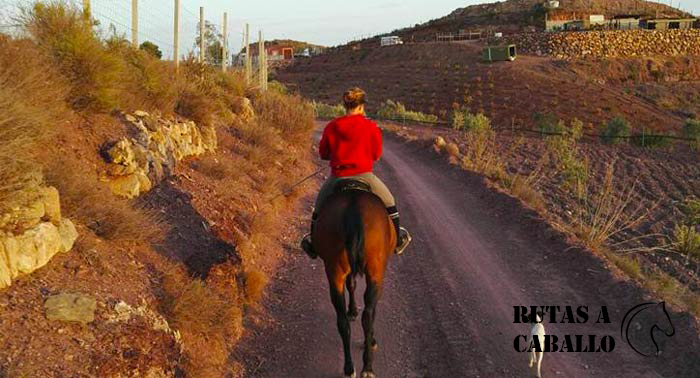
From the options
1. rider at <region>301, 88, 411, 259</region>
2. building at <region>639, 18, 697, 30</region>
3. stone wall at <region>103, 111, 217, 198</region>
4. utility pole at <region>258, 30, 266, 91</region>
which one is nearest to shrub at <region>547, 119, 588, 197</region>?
rider at <region>301, 88, 411, 259</region>

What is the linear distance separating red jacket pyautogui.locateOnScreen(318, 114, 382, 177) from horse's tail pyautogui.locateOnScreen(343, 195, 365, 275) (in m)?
0.97

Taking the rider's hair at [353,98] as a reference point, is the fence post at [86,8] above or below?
above

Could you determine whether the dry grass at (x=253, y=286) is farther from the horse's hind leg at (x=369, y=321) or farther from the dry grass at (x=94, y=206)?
the horse's hind leg at (x=369, y=321)

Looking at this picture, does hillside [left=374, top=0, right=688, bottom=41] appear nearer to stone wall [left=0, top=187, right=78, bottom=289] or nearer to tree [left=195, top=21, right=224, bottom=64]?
tree [left=195, top=21, right=224, bottom=64]

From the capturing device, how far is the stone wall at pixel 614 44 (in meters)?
76.5

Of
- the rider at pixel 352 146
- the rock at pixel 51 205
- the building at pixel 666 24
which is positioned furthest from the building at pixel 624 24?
the rock at pixel 51 205

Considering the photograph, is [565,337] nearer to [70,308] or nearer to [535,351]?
[535,351]

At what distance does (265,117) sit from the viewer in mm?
17297

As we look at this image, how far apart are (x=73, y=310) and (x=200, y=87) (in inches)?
368

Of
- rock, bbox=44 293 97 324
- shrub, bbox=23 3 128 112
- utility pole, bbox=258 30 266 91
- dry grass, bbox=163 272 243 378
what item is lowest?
dry grass, bbox=163 272 243 378

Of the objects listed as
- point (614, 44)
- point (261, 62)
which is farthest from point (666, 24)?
point (261, 62)

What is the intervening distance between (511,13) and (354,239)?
115821 mm

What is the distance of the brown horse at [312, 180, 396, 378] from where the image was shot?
530 cm

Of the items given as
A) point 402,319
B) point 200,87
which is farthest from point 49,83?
point 200,87
